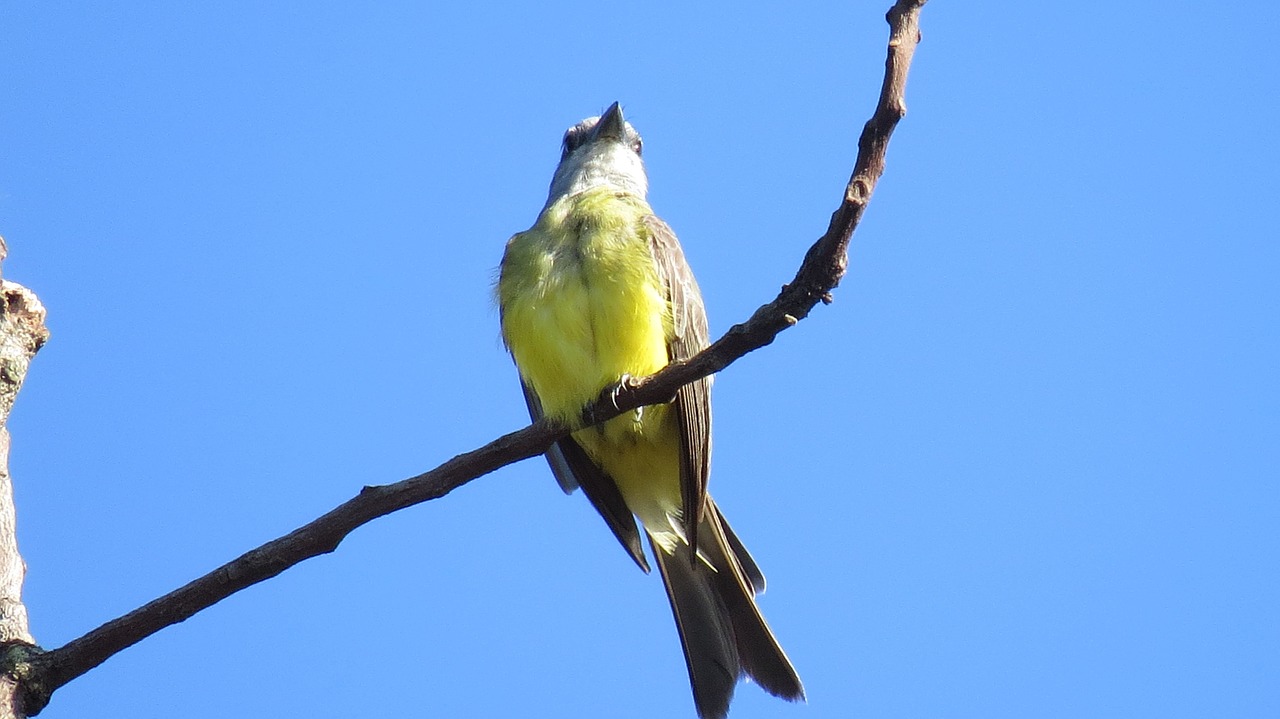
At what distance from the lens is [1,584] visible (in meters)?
4.09

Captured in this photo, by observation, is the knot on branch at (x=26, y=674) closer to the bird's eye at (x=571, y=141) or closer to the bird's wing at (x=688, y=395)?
the bird's wing at (x=688, y=395)

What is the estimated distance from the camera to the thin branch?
3.35m

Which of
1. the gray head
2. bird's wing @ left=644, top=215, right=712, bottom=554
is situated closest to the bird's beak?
the gray head

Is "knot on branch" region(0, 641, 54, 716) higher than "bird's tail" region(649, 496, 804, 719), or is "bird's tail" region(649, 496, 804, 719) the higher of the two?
"bird's tail" region(649, 496, 804, 719)

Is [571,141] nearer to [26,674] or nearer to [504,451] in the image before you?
[504,451]

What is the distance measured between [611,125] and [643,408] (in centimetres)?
253

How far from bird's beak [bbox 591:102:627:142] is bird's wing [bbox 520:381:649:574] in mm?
2029

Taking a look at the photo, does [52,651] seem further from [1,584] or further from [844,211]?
[844,211]

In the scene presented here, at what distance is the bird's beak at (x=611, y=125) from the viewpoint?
7402 mm

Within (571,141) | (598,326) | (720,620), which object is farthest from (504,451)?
(571,141)

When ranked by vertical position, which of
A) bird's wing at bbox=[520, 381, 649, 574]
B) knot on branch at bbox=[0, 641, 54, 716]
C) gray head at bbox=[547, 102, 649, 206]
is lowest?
knot on branch at bbox=[0, 641, 54, 716]

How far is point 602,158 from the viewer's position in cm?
723

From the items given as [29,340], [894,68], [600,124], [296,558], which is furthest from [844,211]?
[600,124]

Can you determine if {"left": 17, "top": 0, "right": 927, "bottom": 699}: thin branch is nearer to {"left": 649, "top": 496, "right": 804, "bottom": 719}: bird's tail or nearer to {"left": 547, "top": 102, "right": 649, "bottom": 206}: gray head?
{"left": 649, "top": 496, "right": 804, "bottom": 719}: bird's tail
